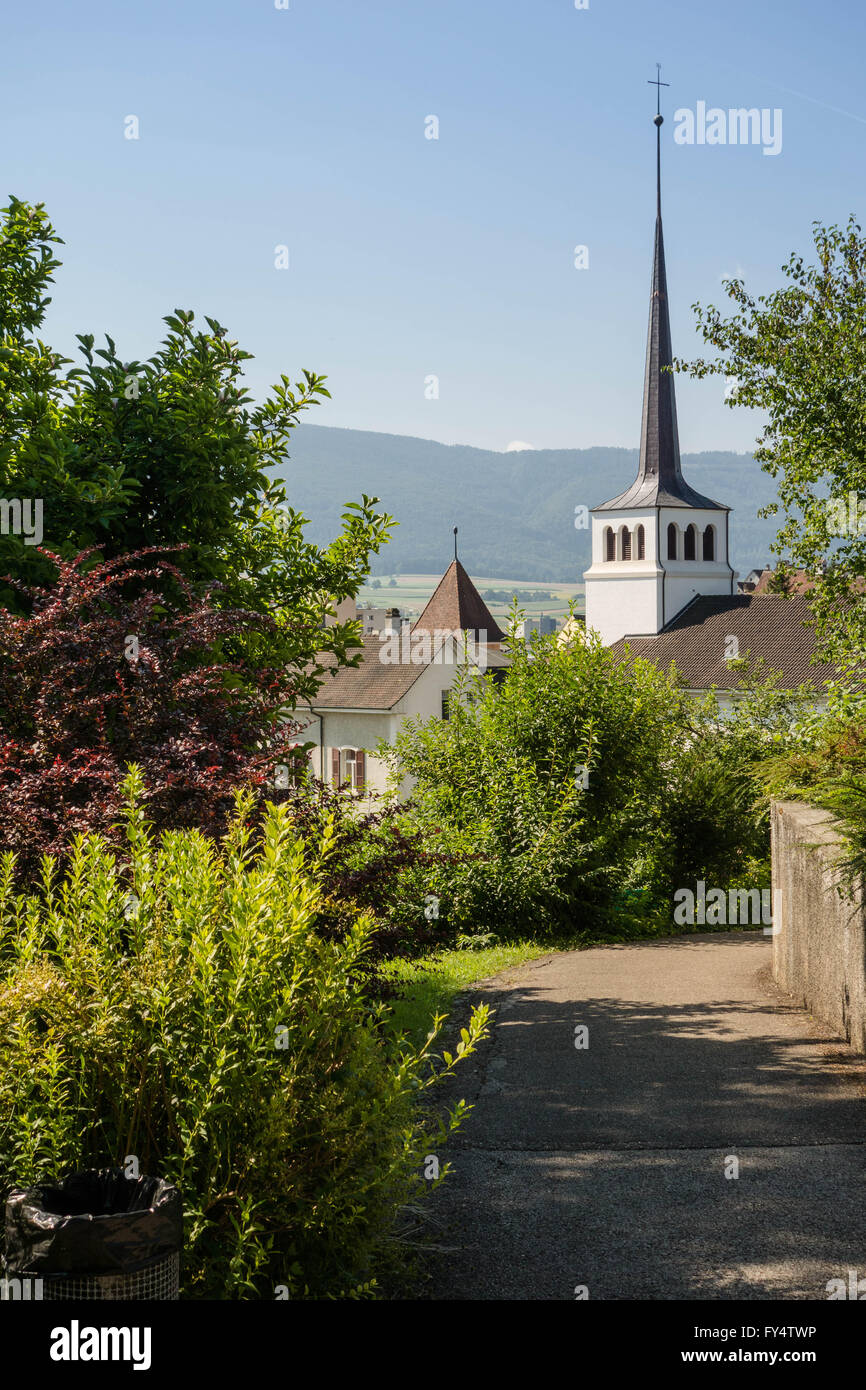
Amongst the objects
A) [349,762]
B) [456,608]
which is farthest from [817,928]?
[456,608]

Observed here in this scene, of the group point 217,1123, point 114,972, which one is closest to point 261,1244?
point 217,1123

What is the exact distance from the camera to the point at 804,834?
8578 millimetres

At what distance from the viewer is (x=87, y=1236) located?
3135 mm

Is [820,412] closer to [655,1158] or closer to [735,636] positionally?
[655,1158]

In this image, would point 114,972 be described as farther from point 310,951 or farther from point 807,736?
point 807,736

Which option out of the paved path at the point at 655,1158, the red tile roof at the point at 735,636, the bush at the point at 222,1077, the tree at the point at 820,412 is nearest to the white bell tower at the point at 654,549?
the red tile roof at the point at 735,636

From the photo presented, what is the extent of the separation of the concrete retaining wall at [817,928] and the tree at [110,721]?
3.59 meters

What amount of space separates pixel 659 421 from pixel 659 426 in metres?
0.91

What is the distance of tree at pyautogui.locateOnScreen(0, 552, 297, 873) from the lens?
532 centimetres

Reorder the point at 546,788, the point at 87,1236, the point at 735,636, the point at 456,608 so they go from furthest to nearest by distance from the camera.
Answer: the point at 456,608 < the point at 735,636 < the point at 546,788 < the point at 87,1236

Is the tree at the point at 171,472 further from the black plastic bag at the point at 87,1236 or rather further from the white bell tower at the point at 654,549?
the white bell tower at the point at 654,549

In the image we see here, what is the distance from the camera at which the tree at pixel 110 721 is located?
5320mm

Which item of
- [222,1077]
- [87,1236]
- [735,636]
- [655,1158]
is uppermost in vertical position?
[735,636]
